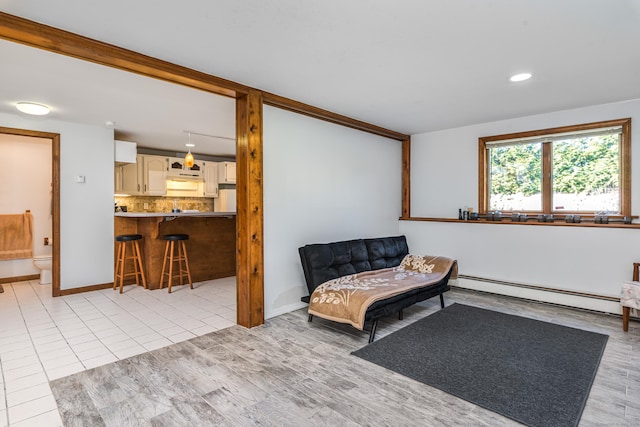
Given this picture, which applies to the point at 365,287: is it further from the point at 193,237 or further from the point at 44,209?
the point at 44,209

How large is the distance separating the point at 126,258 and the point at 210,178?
2989 millimetres

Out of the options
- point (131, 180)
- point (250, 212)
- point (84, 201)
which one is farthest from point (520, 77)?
point (131, 180)

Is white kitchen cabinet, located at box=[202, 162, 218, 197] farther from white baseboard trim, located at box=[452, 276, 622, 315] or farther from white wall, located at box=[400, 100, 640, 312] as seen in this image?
white baseboard trim, located at box=[452, 276, 622, 315]

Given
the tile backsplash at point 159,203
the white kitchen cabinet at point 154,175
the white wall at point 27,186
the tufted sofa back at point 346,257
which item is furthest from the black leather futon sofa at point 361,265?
the white wall at point 27,186

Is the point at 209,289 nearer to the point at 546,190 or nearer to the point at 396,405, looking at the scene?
the point at 396,405

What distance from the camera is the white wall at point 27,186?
568 centimetres

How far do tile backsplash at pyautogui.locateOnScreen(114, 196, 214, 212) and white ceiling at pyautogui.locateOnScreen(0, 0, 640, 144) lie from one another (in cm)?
305

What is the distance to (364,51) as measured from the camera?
104 inches

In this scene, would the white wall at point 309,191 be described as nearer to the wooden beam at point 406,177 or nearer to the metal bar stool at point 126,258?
the wooden beam at point 406,177

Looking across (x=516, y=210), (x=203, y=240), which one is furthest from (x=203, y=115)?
(x=516, y=210)

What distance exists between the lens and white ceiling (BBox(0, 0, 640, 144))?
2.08 metres

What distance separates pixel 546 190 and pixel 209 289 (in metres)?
4.78

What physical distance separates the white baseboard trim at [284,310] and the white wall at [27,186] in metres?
4.78

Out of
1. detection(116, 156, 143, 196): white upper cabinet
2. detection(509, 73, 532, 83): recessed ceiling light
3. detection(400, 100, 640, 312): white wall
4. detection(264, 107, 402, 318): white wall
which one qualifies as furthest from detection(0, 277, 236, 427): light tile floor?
detection(509, 73, 532, 83): recessed ceiling light
